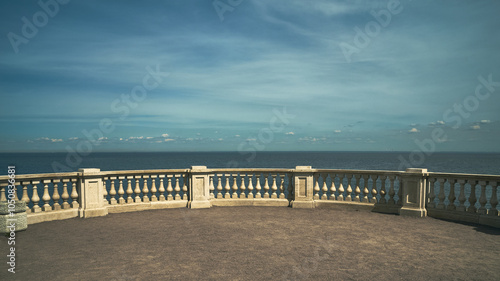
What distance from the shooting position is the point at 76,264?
6.35 meters

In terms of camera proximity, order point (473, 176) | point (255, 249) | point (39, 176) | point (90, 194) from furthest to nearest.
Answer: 1. point (90, 194)
2. point (39, 176)
3. point (473, 176)
4. point (255, 249)

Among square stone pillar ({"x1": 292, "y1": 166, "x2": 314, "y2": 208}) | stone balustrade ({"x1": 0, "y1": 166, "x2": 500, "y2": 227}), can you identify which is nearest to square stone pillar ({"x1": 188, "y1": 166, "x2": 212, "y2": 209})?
stone balustrade ({"x1": 0, "y1": 166, "x2": 500, "y2": 227})

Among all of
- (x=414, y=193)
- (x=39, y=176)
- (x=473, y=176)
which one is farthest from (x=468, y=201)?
(x=39, y=176)

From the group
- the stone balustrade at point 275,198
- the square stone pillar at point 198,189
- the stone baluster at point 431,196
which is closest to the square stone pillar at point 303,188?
the stone balustrade at point 275,198

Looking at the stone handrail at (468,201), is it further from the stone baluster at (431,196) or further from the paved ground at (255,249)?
the paved ground at (255,249)

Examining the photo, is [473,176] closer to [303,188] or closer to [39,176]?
[303,188]

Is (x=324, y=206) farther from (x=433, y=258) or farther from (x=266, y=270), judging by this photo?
(x=266, y=270)

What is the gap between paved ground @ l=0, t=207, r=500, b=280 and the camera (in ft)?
19.3

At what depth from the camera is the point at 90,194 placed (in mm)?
10883

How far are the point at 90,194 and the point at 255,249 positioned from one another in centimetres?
640

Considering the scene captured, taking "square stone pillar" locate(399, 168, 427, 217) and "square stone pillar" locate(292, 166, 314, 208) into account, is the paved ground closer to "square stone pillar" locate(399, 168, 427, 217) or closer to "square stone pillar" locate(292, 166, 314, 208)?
"square stone pillar" locate(399, 168, 427, 217)

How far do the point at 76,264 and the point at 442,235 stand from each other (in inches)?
325

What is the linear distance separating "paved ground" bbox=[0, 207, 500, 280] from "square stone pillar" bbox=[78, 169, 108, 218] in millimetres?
598

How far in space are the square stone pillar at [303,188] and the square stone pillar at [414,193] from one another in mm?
3009
